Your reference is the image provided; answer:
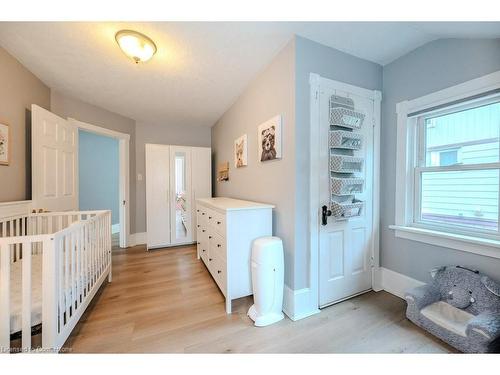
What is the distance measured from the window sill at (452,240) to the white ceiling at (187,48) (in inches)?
53.2

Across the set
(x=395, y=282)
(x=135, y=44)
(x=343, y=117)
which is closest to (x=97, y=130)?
(x=135, y=44)

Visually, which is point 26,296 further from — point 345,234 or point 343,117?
point 343,117

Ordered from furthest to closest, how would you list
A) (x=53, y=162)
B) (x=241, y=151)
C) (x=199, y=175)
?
(x=199, y=175) < (x=241, y=151) < (x=53, y=162)

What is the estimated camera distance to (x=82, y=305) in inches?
57.7

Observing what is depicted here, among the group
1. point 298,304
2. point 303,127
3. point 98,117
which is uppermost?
point 98,117

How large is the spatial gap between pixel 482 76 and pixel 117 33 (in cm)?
261

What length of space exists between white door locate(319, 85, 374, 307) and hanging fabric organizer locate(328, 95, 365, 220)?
0.09 ft

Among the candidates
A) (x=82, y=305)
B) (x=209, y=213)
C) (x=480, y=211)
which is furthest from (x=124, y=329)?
(x=480, y=211)

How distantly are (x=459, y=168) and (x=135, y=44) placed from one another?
8.81 feet

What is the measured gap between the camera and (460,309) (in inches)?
54.2

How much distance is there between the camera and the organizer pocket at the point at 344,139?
1.67 m

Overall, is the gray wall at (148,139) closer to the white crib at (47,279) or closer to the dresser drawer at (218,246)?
the white crib at (47,279)

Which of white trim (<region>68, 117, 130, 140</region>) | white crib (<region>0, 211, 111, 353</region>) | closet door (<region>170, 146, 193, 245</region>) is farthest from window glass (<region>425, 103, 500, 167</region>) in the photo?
white trim (<region>68, 117, 130, 140</region>)

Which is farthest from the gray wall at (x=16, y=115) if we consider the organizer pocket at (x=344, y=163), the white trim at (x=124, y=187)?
the organizer pocket at (x=344, y=163)
